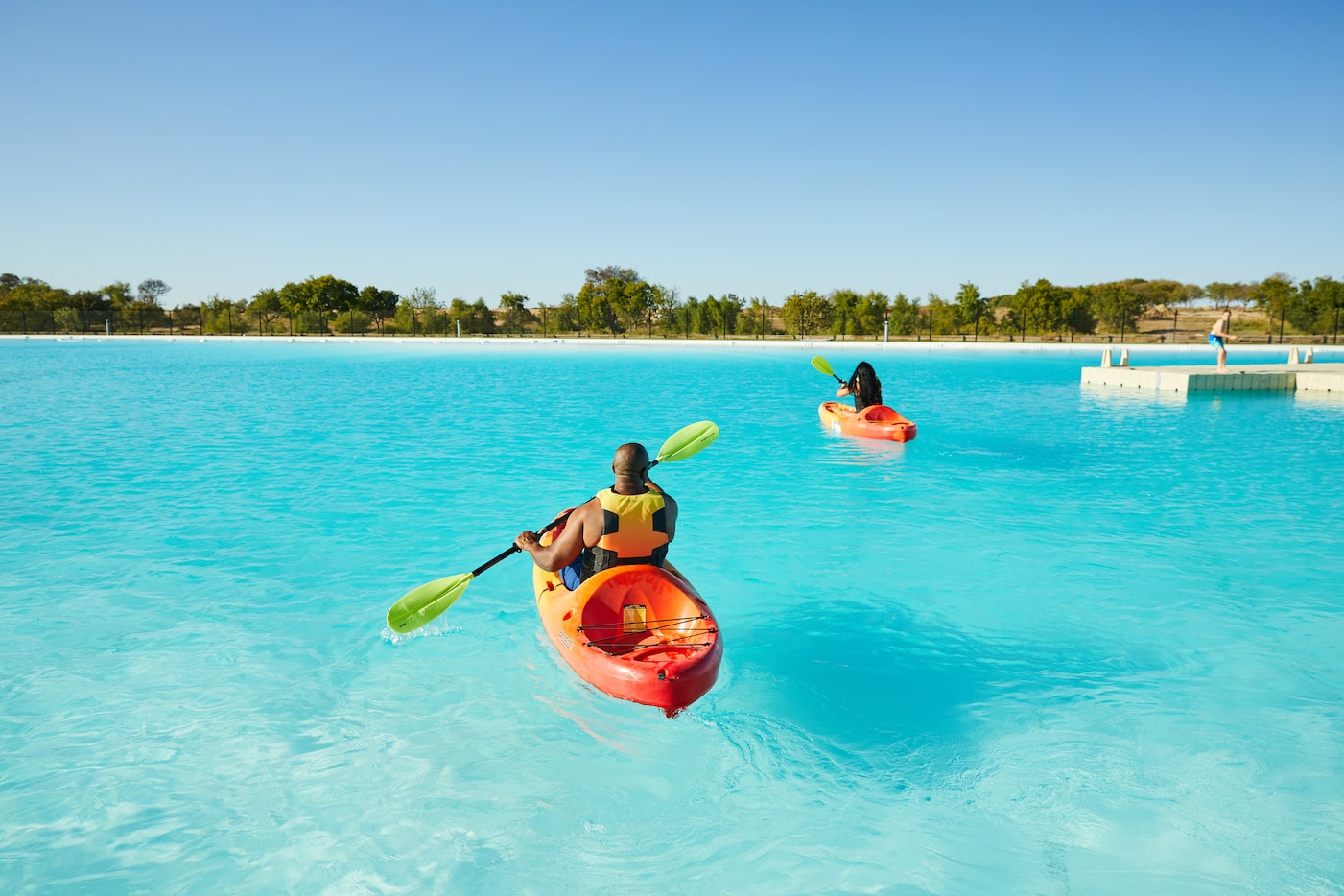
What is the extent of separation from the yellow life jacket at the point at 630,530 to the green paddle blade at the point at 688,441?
137 cm

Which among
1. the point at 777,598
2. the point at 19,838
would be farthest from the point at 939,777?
the point at 19,838

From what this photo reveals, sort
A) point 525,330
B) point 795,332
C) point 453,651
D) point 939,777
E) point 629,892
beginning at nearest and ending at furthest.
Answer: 1. point 629,892
2. point 939,777
3. point 453,651
4. point 795,332
5. point 525,330

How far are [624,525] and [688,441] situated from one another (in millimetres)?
1678

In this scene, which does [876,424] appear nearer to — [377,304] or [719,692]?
[719,692]

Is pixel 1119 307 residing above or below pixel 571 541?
above

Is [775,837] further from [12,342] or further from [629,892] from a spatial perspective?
[12,342]

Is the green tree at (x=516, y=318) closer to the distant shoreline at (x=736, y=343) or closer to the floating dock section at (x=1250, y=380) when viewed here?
the distant shoreline at (x=736, y=343)

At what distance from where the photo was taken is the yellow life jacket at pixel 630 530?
478 centimetres

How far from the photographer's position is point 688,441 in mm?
6324

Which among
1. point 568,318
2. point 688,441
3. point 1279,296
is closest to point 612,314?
point 568,318

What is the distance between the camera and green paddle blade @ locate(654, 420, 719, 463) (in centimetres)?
625

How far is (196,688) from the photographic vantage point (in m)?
5.34

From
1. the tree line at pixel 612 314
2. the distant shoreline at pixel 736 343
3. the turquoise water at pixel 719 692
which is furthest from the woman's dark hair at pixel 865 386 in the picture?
the tree line at pixel 612 314

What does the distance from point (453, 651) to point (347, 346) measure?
50784 millimetres
